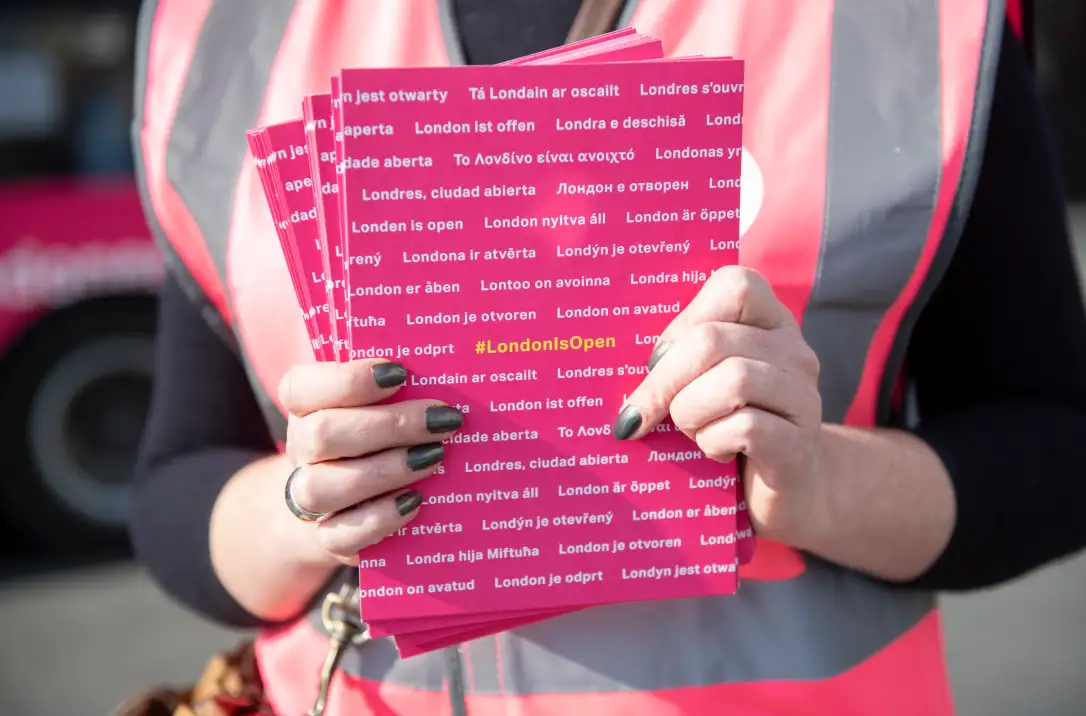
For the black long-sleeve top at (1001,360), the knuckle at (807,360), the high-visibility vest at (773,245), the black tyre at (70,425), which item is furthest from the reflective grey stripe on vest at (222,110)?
the black tyre at (70,425)

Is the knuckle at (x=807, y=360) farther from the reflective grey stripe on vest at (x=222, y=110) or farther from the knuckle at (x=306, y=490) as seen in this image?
the reflective grey stripe on vest at (x=222, y=110)

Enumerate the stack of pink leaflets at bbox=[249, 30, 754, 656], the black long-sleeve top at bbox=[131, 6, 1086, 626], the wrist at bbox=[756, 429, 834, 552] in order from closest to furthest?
the stack of pink leaflets at bbox=[249, 30, 754, 656] → the wrist at bbox=[756, 429, 834, 552] → the black long-sleeve top at bbox=[131, 6, 1086, 626]

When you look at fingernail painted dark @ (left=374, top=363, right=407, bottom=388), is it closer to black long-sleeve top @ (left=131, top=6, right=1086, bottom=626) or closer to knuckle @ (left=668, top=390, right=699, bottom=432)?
knuckle @ (left=668, top=390, right=699, bottom=432)

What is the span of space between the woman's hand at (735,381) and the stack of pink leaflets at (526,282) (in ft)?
0.08

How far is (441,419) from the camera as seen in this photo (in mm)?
911

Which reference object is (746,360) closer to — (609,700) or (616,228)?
(616,228)

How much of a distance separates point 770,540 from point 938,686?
262 mm

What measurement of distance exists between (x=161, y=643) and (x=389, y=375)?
3.48 meters

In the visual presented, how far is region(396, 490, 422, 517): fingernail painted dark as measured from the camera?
934mm

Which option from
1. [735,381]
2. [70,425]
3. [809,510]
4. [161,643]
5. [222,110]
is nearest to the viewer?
[735,381]

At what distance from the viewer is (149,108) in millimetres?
1228

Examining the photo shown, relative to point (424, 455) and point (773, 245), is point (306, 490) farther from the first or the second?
point (773, 245)

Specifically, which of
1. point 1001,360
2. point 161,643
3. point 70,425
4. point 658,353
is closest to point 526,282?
point 658,353

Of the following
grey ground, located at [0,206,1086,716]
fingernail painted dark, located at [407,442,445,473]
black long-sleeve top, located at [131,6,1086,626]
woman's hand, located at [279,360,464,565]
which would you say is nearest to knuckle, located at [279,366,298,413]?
woman's hand, located at [279,360,464,565]
